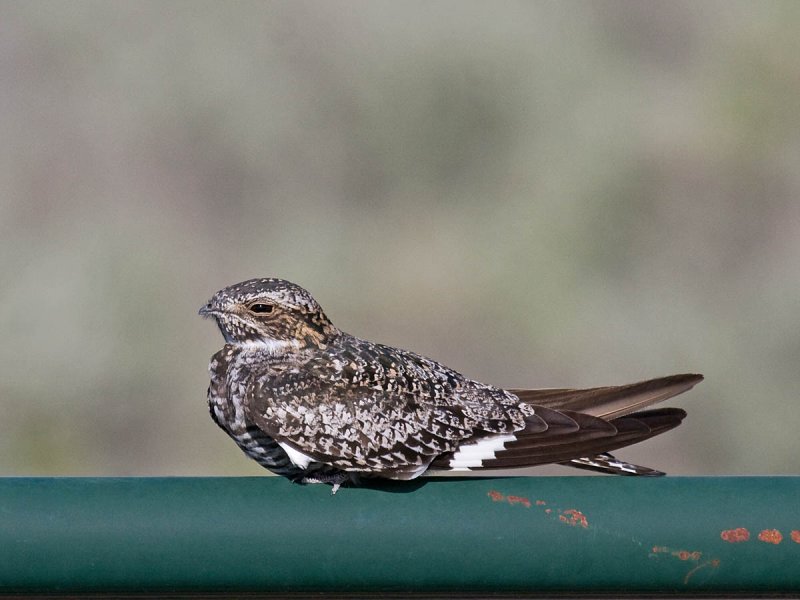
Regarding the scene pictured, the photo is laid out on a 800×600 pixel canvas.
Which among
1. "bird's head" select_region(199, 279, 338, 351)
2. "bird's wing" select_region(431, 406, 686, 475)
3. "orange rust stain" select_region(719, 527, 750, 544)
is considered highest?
"bird's head" select_region(199, 279, 338, 351)

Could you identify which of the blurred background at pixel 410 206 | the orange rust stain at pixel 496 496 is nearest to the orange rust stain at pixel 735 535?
the orange rust stain at pixel 496 496

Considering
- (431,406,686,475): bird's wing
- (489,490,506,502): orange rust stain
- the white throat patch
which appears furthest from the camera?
the white throat patch

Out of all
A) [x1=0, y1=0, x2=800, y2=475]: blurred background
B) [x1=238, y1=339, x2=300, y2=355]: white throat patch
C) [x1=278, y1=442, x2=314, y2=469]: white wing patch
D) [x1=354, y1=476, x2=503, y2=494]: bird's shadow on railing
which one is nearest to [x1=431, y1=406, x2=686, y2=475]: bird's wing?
[x1=354, y1=476, x2=503, y2=494]: bird's shadow on railing

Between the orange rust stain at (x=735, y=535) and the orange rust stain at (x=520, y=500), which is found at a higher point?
the orange rust stain at (x=520, y=500)

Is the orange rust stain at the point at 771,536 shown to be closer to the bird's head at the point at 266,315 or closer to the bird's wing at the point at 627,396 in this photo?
the bird's wing at the point at 627,396

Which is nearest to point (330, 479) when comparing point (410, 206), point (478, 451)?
point (478, 451)

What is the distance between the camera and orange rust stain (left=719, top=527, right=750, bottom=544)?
2.46m

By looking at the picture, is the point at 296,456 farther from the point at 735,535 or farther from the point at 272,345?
the point at 735,535

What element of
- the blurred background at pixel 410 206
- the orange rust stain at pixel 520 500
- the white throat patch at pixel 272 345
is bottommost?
the orange rust stain at pixel 520 500

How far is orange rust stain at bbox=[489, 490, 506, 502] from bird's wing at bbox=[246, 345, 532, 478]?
2.55 feet

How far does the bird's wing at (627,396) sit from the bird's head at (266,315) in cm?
76

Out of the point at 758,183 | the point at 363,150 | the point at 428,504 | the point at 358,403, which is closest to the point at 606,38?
the point at 758,183

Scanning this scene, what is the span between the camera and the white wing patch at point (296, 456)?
3455mm

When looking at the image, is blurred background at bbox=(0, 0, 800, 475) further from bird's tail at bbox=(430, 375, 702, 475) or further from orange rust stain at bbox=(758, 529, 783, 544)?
orange rust stain at bbox=(758, 529, 783, 544)
